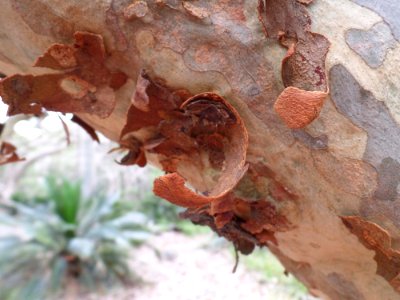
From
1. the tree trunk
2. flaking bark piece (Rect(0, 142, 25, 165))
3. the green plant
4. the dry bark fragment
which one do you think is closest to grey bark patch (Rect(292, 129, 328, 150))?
the tree trunk

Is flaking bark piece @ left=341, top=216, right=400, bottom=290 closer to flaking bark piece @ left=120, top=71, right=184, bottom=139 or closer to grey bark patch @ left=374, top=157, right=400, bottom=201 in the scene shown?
grey bark patch @ left=374, top=157, right=400, bottom=201

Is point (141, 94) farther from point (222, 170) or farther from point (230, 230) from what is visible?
point (230, 230)

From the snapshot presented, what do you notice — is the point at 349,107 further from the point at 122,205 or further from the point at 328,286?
the point at 122,205

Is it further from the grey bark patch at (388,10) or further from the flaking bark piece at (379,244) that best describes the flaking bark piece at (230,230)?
the grey bark patch at (388,10)

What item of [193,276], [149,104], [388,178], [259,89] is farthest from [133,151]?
[193,276]

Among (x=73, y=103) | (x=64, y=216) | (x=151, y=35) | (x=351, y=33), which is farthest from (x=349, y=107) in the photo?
(x=64, y=216)

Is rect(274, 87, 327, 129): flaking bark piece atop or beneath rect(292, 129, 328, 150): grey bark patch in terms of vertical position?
atop

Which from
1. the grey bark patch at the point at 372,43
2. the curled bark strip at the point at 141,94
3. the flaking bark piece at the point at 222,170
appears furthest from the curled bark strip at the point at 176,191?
the grey bark patch at the point at 372,43
